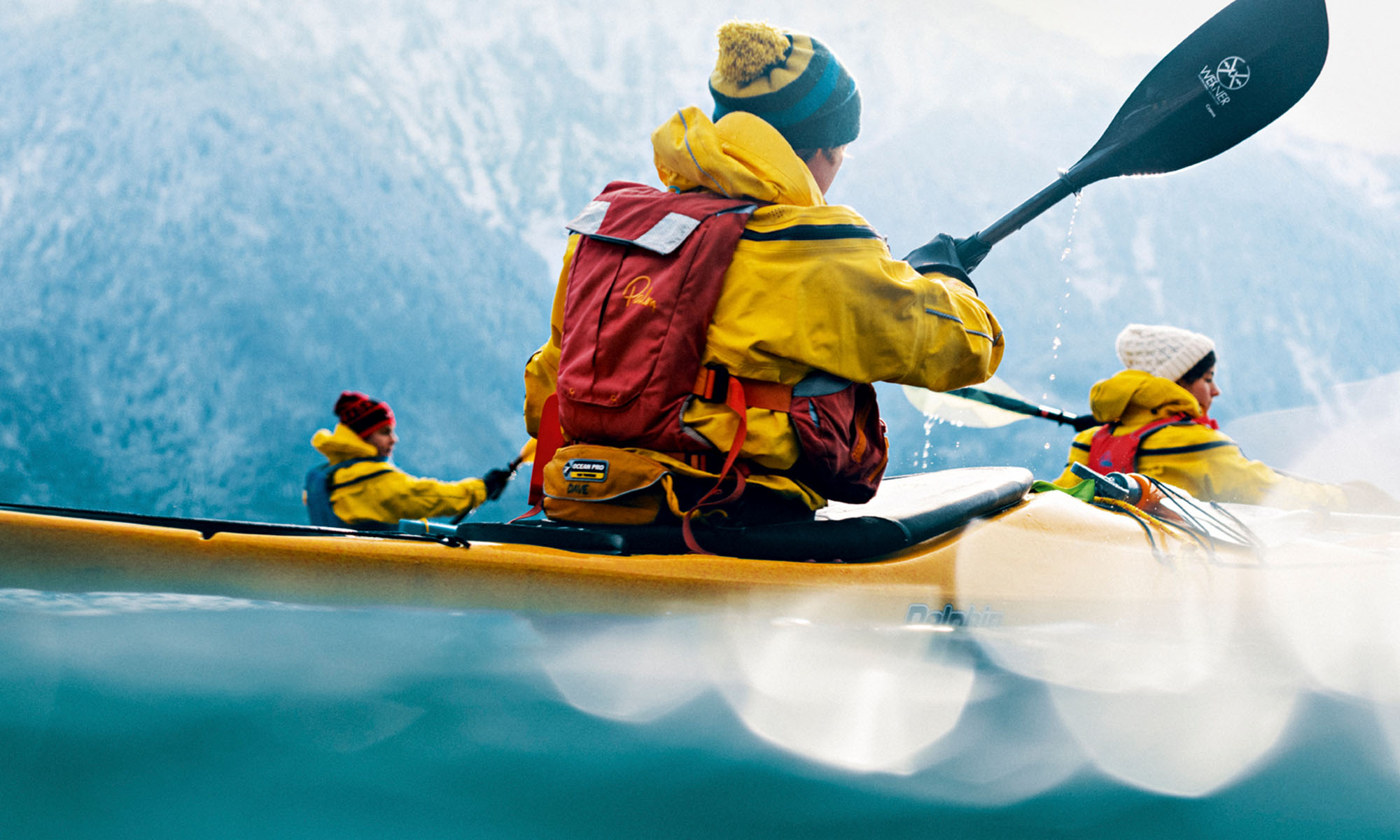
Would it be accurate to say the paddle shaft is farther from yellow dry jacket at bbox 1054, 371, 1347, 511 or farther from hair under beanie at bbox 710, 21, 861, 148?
hair under beanie at bbox 710, 21, 861, 148

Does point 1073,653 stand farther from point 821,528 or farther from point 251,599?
point 251,599

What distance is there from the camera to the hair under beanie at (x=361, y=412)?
3.90 m

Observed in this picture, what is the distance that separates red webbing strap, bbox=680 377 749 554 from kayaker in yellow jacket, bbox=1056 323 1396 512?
5.28 feet

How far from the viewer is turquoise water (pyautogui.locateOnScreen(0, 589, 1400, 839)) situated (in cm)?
82

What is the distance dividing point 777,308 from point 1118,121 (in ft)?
4.13

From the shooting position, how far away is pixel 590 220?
1250 millimetres

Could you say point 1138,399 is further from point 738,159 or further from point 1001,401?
point 738,159

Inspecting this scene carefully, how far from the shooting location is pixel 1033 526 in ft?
4.27

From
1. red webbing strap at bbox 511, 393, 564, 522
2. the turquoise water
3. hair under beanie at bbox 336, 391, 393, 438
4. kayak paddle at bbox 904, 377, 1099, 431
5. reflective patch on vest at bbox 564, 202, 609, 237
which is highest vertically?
hair under beanie at bbox 336, 391, 393, 438

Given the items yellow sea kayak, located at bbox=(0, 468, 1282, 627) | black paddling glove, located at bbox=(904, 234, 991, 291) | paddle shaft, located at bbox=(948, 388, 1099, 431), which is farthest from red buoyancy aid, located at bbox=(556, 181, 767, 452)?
paddle shaft, located at bbox=(948, 388, 1099, 431)

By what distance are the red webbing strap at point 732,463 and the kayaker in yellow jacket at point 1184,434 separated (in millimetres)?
1609

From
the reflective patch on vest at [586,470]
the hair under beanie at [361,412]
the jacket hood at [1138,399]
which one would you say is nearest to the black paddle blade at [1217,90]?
the jacket hood at [1138,399]

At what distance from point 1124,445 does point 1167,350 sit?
1.03 ft

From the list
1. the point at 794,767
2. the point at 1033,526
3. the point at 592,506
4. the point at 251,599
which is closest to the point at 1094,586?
the point at 1033,526
